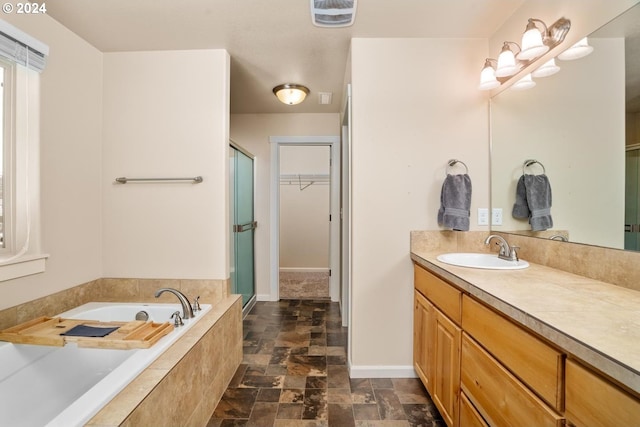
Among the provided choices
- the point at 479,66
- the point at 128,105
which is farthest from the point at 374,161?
the point at 128,105

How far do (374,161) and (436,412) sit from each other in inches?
61.7

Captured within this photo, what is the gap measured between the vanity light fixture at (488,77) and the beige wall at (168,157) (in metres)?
1.78

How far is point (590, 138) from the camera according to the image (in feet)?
4.09

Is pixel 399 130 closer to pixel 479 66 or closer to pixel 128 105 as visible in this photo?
pixel 479 66

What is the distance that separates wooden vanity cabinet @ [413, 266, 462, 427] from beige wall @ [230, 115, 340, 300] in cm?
207

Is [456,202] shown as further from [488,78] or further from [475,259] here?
[488,78]

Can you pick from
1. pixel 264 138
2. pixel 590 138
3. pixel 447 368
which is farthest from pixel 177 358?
pixel 264 138

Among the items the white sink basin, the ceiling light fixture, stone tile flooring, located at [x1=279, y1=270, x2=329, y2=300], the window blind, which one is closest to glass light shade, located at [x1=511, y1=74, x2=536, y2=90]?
the white sink basin

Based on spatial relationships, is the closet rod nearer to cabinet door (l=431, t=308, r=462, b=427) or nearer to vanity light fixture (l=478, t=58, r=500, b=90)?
cabinet door (l=431, t=308, r=462, b=427)

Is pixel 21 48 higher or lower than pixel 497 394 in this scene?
higher

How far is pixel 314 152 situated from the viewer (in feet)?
16.1

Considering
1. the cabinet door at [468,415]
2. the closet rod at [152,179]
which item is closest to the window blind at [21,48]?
the closet rod at [152,179]

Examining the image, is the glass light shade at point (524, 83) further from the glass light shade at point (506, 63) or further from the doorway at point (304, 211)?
the doorway at point (304, 211)

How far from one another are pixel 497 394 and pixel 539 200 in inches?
43.6
